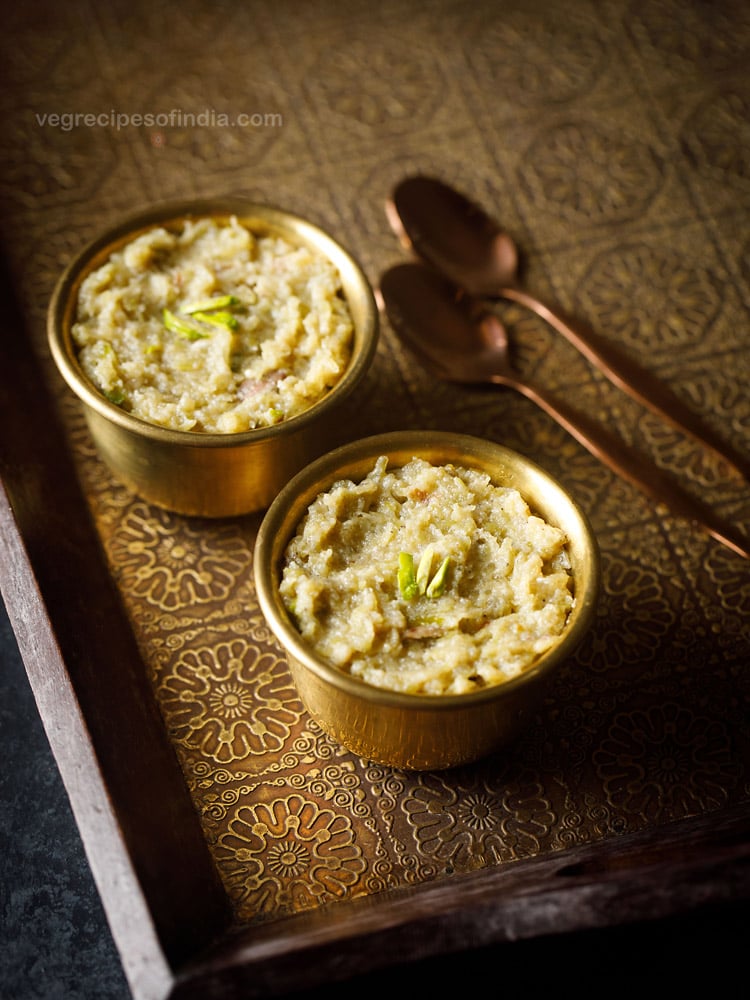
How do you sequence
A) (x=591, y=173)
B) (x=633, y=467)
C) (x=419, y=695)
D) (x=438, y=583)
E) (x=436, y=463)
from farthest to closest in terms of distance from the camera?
1. (x=591, y=173)
2. (x=633, y=467)
3. (x=436, y=463)
4. (x=438, y=583)
5. (x=419, y=695)

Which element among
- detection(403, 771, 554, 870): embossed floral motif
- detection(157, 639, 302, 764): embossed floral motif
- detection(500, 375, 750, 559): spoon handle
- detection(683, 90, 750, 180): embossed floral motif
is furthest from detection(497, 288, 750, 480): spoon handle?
detection(157, 639, 302, 764): embossed floral motif

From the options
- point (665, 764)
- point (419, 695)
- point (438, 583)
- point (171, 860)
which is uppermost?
point (438, 583)

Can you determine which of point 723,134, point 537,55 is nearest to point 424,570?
point 723,134

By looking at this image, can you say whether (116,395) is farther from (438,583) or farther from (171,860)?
(171,860)

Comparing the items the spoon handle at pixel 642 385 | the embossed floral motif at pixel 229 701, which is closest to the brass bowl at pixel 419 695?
the embossed floral motif at pixel 229 701

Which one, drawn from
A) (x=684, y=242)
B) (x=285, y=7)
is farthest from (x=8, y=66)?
(x=684, y=242)
